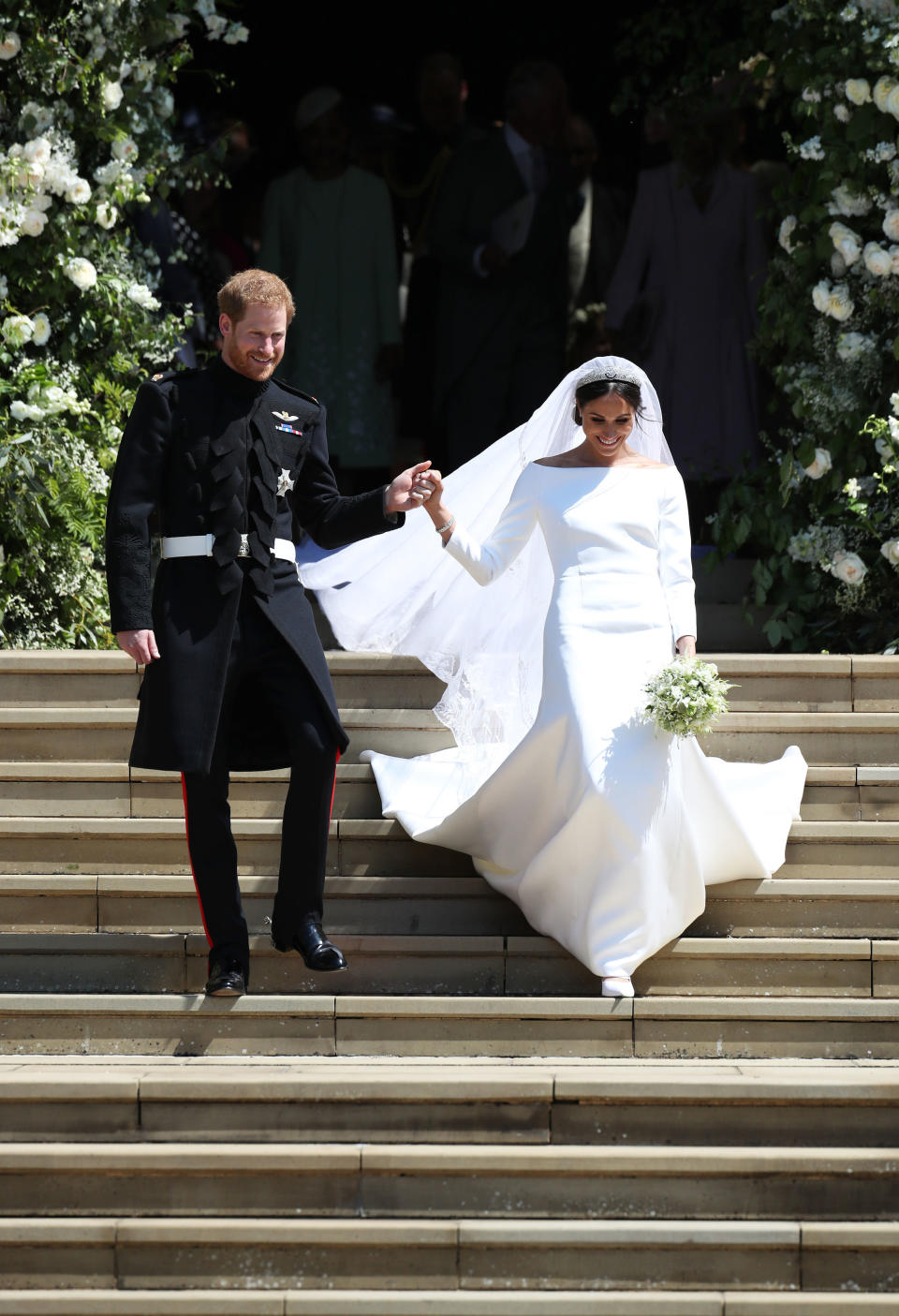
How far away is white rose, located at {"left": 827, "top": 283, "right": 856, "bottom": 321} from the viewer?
6.89m

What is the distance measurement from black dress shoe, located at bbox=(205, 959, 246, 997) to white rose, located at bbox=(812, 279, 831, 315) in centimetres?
401

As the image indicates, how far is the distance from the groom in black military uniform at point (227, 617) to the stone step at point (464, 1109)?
434mm

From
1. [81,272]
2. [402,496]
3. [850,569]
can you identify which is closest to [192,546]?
[402,496]

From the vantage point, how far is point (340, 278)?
28.5 ft

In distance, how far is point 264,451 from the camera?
4.40 m

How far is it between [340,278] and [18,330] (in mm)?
2335

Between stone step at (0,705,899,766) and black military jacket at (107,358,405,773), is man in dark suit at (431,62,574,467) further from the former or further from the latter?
black military jacket at (107,358,405,773)

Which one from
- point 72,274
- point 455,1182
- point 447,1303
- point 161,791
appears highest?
point 72,274

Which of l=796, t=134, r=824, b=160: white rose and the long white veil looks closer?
the long white veil

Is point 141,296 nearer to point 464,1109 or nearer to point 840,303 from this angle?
point 840,303

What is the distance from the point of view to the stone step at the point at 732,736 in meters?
5.45

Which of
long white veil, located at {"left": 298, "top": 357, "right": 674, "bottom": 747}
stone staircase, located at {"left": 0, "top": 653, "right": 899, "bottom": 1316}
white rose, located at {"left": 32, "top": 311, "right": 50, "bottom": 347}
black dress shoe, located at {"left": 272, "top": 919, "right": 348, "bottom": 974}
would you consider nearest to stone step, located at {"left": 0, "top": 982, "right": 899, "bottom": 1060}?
stone staircase, located at {"left": 0, "top": 653, "right": 899, "bottom": 1316}

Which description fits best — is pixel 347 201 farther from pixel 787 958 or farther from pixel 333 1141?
pixel 333 1141

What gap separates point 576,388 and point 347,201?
4.12 m
